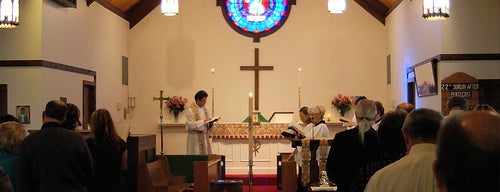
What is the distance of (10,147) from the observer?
4363 millimetres

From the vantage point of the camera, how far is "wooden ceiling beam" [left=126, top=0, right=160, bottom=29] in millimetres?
15305

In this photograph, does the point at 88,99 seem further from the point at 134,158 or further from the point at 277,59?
the point at 134,158

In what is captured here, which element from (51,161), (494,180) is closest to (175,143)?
(51,161)

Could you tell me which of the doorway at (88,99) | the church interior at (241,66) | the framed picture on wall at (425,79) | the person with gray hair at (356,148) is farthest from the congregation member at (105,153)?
the church interior at (241,66)

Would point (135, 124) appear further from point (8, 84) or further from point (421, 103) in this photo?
point (421, 103)

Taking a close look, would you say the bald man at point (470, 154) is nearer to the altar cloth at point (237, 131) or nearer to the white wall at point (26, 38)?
the white wall at point (26, 38)

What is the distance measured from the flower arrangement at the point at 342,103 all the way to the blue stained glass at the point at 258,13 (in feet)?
7.47

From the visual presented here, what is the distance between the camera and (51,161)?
164 inches

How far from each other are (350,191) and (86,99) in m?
9.22

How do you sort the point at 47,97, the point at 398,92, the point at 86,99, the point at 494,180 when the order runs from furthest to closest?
the point at 398,92, the point at 86,99, the point at 47,97, the point at 494,180

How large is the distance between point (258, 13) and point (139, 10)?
2817 mm

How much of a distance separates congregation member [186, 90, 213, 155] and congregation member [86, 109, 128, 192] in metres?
6.13

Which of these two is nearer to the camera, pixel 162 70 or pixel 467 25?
pixel 467 25

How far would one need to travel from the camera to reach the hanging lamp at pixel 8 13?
8.80 meters
